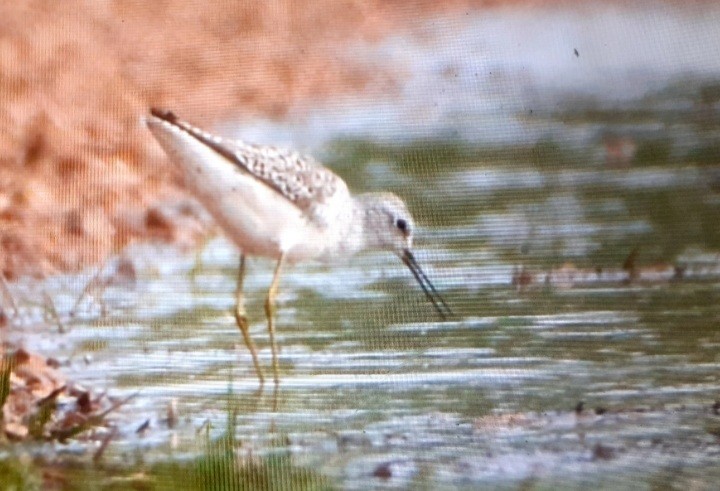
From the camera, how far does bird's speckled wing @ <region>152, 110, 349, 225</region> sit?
0.54 metres

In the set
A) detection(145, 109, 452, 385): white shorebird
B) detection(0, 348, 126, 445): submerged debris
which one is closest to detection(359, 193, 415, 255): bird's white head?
detection(145, 109, 452, 385): white shorebird

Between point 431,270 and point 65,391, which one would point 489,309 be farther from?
point 65,391

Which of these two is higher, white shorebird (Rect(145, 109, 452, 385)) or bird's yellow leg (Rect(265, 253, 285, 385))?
white shorebird (Rect(145, 109, 452, 385))

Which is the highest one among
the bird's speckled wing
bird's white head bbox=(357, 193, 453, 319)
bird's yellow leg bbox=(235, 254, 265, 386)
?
the bird's speckled wing

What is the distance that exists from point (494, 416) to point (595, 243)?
5.7 inches

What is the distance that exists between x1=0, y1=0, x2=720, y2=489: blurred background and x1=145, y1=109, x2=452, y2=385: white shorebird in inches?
0.5

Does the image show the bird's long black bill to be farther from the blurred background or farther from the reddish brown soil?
the reddish brown soil

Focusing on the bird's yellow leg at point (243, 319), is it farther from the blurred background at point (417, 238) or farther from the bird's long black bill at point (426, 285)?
the bird's long black bill at point (426, 285)

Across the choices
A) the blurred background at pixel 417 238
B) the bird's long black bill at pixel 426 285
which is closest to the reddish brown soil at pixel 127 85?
the blurred background at pixel 417 238

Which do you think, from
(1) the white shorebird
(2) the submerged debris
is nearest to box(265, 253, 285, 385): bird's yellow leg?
(1) the white shorebird

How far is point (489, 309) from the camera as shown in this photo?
0.53 m

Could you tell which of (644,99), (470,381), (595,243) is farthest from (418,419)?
(644,99)

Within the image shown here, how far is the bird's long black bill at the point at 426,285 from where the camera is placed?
1.74ft

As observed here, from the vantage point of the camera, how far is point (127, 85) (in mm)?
579
